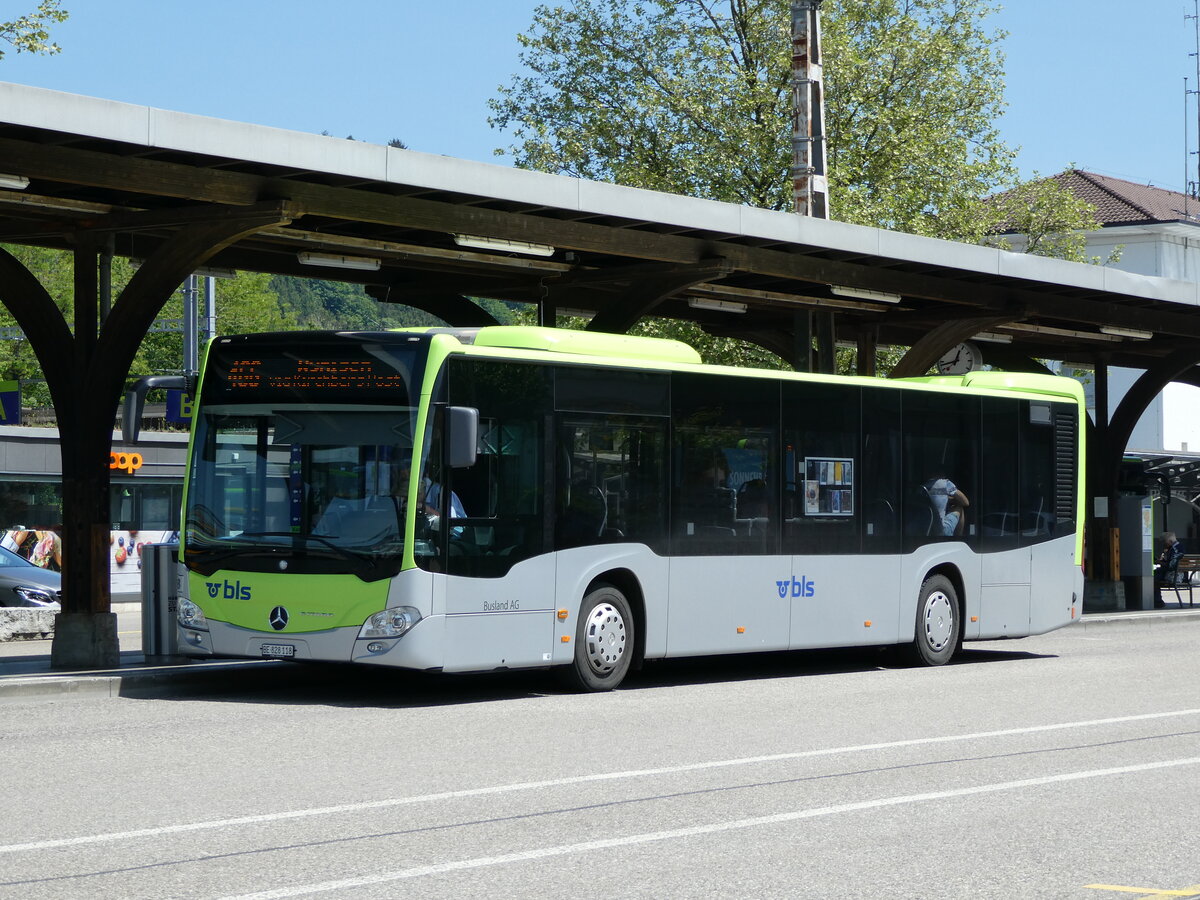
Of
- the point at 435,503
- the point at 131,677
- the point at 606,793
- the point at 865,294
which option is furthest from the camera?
the point at 865,294

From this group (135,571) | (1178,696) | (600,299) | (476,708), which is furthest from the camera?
(135,571)

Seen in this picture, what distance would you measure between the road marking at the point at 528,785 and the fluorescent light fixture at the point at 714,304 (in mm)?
10451

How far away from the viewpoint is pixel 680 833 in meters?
7.51

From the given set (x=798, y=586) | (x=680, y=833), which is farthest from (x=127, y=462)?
(x=680, y=833)

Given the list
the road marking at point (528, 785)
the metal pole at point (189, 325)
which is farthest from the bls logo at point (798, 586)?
the metal pole at point (189, 325)

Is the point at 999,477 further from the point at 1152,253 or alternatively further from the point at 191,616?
the point at 1152,253

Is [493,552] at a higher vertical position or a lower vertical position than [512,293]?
lower

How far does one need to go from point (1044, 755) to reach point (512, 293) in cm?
1198

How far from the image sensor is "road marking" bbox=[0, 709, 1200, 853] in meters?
7.28

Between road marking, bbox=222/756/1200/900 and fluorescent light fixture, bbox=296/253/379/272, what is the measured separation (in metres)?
10.8

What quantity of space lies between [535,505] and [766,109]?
2848 centimetres

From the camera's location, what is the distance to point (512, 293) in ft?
69.0

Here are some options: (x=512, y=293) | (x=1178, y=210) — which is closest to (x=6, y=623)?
(x=512, y=293)

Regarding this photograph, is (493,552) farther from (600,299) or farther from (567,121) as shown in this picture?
(567,121)
